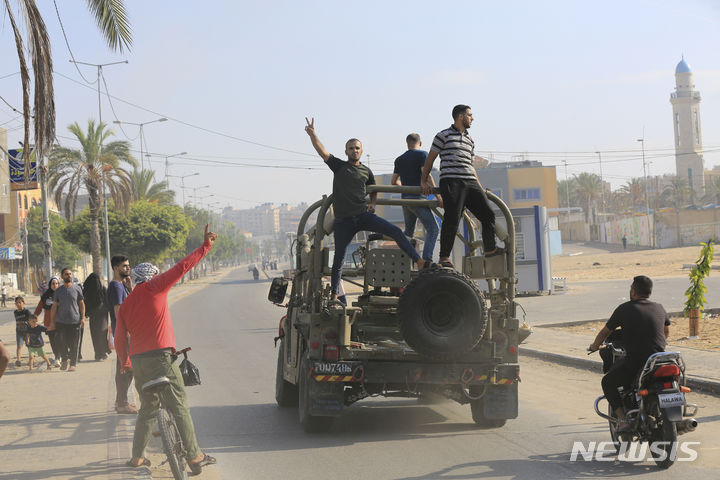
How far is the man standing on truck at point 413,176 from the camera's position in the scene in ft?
31.6

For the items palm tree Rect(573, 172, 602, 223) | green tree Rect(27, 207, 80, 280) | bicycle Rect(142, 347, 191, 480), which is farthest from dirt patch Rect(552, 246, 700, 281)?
palm tree Rect(573, 172, 602, 223)

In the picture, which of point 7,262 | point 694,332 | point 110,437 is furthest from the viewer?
point 7,262

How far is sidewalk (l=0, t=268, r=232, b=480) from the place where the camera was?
22.9ft

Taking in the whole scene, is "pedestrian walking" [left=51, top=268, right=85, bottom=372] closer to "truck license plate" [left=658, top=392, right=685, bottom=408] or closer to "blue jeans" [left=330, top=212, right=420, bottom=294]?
"blue jeans" [left=330, top=212, right=420, bottom=294]

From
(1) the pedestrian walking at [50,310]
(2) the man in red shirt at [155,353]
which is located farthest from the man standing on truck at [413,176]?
(1) the pedestrian walking at [50,310]

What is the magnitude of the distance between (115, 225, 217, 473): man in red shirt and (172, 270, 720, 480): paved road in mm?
598

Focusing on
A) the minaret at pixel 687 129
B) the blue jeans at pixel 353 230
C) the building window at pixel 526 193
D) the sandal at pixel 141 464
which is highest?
the minaret at pixel 687 129

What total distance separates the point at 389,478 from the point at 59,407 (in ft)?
18.3

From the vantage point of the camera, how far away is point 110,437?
838 centimetres

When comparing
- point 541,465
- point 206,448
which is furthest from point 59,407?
point 541,465

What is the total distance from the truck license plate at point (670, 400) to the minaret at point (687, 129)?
164627 millimetres

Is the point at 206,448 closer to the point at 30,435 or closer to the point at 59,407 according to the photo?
the point at 30,435

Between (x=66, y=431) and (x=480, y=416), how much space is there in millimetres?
4321

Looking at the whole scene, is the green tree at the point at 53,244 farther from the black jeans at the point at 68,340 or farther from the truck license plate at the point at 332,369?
the truck license plate at the point at 332,369
